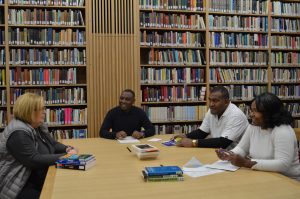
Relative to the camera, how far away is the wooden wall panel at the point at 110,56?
5023 millimetres

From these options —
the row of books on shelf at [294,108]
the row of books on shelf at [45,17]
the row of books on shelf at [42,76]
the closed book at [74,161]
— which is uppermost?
the row of books on shelf at [45,17]

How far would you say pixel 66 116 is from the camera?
4992mm

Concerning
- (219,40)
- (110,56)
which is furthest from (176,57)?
(110,56)

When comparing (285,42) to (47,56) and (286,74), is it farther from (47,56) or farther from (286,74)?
(47,56)

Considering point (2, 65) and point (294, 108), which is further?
point (294, 108)

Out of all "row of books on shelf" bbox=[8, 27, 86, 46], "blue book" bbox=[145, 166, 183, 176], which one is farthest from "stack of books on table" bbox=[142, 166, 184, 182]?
"row of books on shelf" bbox=[8, 27, 86, 46]

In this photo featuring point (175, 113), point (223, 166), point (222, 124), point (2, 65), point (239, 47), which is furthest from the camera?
point (239, 47)

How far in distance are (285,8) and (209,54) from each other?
1.67m

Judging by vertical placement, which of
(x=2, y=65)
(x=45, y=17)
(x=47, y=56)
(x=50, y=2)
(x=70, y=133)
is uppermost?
(x=50, y=2)

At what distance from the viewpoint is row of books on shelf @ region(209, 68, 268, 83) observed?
5.47 metres

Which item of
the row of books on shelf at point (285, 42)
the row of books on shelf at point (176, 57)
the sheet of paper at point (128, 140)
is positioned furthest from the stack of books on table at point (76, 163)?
the row of books on shelf at point (285, 42)

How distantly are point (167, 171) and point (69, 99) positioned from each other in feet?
10.7

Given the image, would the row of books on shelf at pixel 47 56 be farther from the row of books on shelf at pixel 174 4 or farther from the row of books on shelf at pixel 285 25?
the row of books on shelf at pixel 285 25

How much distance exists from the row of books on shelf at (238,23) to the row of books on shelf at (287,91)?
1.04m
